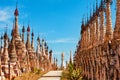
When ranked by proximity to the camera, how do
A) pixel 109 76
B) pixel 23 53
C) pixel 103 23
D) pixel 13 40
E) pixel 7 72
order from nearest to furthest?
pixel 109 76
pixel 103 23
pixel 7 72
pixel 13 40
pixel 23 53

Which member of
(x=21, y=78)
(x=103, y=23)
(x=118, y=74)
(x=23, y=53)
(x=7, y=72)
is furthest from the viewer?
(x=23, y=53)

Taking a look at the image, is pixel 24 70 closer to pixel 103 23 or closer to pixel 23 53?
pixel 23 53

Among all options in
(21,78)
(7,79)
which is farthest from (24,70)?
(7,79)

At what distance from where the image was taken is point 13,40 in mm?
47469

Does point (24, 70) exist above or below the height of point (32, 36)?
below

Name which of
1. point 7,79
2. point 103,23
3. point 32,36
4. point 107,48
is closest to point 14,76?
point 7,79

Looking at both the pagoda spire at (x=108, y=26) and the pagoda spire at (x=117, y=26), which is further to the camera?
the pagoda spire at (x=108, y=26)

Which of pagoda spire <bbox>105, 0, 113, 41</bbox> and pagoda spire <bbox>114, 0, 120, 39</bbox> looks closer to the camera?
pagoda spire <bbox>114, 0, 120, 39</bbox>

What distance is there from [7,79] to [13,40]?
38.5 feet

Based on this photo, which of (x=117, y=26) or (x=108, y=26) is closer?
(x=117, y=26)

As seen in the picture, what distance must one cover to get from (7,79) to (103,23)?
14.4m

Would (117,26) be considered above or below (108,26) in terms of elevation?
below

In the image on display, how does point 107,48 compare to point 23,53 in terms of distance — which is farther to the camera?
point 23,53

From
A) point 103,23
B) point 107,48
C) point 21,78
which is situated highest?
point 103,23
